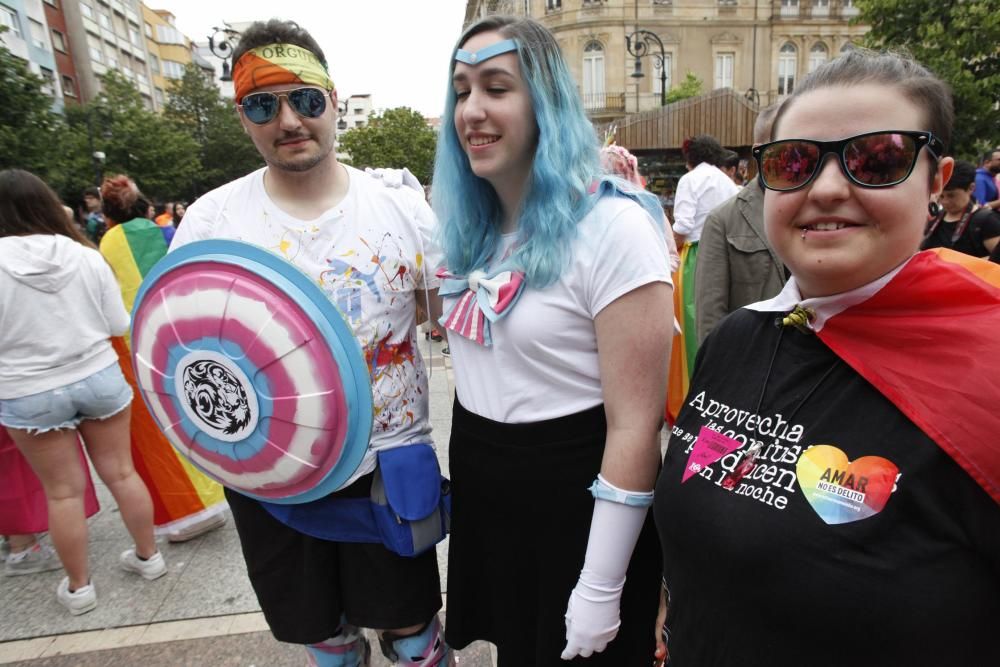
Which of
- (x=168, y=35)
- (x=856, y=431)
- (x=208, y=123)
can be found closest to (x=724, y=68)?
(x=208, y=123)

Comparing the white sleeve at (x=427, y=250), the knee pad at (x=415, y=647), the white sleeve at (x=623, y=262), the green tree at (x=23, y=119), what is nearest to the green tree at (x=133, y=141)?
the green tree at (x=23, y=119)

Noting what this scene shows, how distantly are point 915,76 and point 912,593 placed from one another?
0.75 meters

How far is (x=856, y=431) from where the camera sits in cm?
87

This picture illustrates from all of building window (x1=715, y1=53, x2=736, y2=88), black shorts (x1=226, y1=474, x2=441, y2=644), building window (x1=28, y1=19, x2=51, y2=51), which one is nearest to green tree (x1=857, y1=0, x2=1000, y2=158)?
black shorts (x1=226, y1=474, x2=441, y2=644)

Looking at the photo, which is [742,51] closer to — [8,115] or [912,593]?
[8,115]

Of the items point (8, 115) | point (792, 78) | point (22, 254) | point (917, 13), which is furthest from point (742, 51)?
point (22, 254)

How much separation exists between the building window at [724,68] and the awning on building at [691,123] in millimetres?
24405

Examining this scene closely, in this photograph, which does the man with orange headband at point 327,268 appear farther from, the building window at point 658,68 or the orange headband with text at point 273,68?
the building window at point 658,68

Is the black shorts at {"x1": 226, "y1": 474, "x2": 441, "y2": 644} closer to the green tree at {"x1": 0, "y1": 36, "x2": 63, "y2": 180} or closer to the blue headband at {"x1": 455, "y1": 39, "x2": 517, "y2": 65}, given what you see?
the blue headband at {"x1": 455, "y1": 39, "x2": 517, "y2": 65}

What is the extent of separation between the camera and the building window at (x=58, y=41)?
106 feet

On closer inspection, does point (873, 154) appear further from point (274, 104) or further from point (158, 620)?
point (158, 620)

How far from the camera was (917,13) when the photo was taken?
15.1 metres

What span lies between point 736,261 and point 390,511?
2224 mm

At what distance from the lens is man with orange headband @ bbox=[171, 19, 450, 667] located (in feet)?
5.22
